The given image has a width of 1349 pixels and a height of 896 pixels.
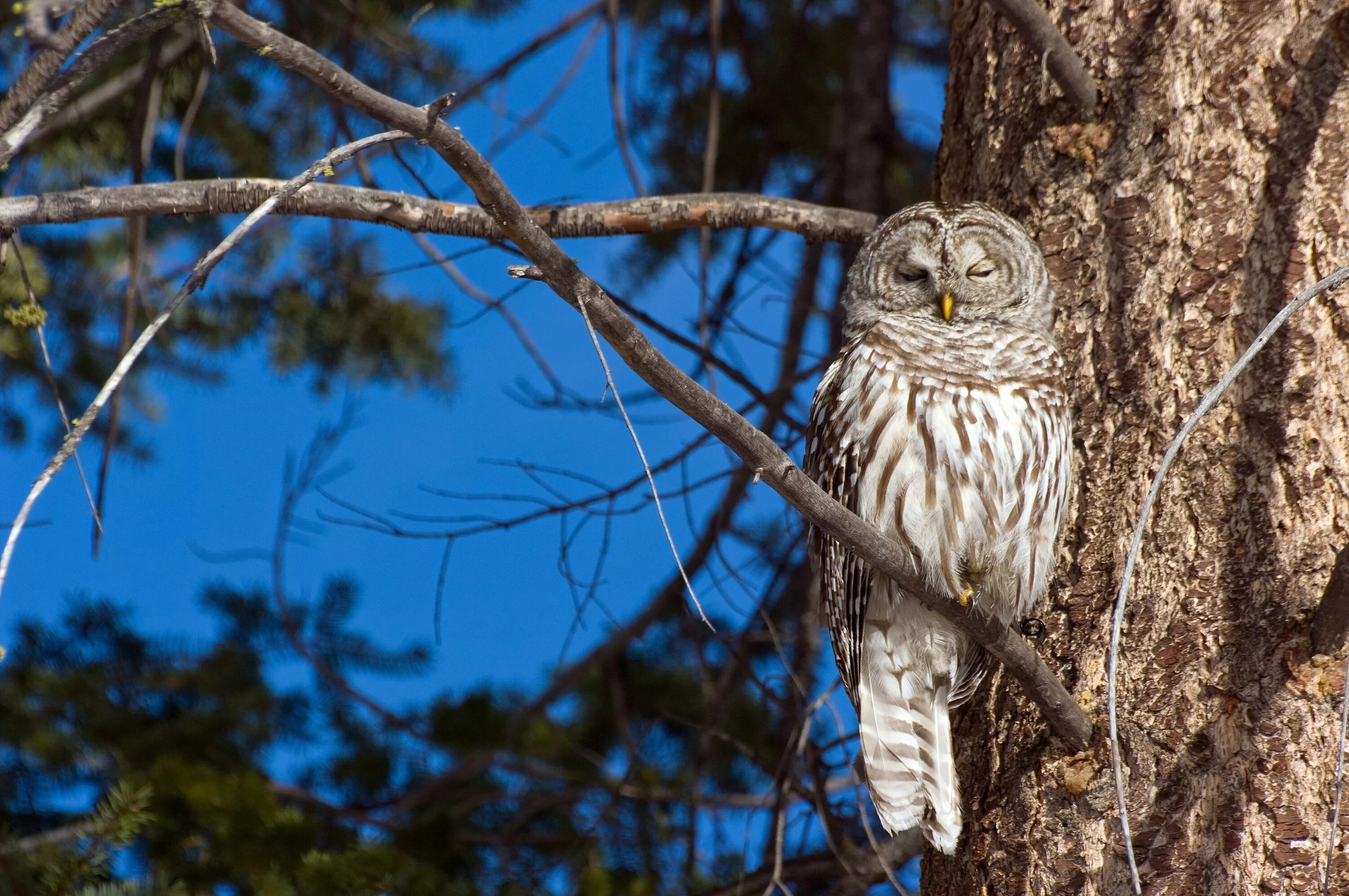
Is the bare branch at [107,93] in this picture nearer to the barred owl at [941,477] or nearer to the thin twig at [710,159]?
the thin twig at [710,159]

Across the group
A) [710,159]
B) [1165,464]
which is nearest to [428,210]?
[710,159]

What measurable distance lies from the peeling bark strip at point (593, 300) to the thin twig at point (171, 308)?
0.05 m

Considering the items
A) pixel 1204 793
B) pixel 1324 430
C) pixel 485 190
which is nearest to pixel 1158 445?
pixel 1324 430

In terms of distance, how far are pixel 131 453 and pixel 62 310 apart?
2.65 ft

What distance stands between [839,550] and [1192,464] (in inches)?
29.6

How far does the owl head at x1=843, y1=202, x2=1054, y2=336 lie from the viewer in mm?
2688

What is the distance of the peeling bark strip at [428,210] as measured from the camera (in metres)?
2.20

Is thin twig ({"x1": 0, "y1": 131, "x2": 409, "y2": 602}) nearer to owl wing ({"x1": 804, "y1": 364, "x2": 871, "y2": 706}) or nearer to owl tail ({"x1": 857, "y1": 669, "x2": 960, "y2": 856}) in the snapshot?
owl wing ({"x1": 804, "y1": 364, "x2": 871, "y2": 706})

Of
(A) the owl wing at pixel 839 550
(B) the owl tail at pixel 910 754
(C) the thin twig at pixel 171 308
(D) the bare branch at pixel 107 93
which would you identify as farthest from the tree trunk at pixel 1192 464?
(D) the bare branch at pixel 107 93

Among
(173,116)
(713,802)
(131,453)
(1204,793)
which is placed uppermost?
(173,116)

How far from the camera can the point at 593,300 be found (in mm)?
1588

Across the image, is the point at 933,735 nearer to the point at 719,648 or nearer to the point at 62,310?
the point at 719,648

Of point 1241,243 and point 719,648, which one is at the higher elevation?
point 719,648

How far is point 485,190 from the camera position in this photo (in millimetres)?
1525
